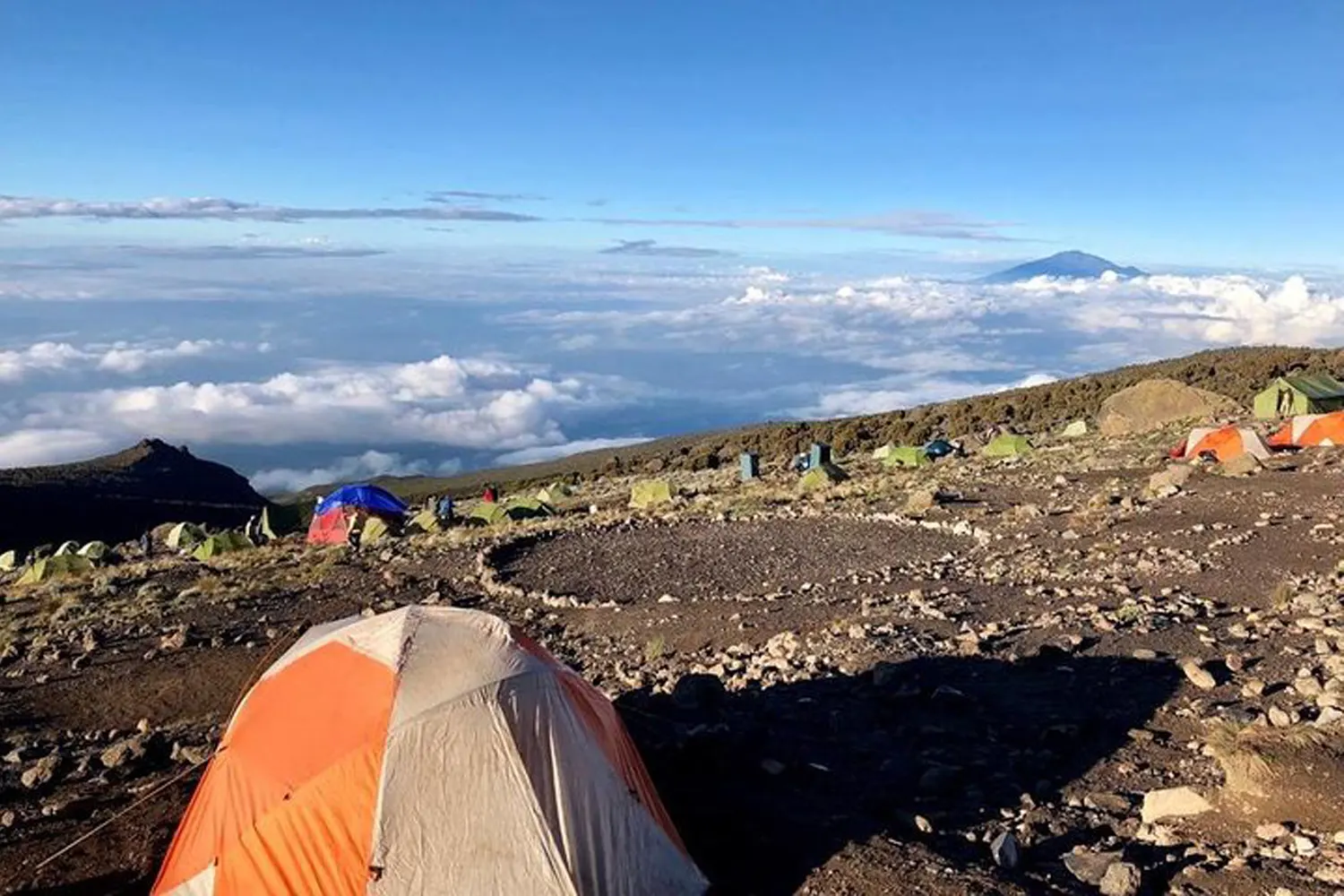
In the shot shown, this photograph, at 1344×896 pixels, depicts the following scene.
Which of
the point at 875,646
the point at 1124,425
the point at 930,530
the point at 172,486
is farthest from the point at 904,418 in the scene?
the point at 172,486

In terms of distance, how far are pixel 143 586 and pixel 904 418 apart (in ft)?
143

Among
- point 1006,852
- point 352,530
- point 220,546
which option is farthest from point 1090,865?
point 220,546

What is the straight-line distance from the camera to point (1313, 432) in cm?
2377

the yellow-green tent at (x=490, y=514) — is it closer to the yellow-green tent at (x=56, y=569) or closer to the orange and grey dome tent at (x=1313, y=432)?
the yellow-green tent at (x=56, y=569)

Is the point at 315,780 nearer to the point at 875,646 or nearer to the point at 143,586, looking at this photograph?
the point at 875,646

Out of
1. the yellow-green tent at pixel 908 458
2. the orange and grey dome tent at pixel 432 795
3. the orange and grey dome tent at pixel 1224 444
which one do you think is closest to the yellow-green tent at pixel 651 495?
the yellow-green tent at pixel 908 458

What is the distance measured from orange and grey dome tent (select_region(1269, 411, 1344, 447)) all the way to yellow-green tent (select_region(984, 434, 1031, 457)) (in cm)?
600

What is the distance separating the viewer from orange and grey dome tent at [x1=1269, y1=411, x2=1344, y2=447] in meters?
23.4

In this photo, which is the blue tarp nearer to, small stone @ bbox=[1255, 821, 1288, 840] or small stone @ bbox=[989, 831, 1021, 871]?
small stone @ bbox=[989, 831, 1021, 871]

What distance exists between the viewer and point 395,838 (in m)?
5.95

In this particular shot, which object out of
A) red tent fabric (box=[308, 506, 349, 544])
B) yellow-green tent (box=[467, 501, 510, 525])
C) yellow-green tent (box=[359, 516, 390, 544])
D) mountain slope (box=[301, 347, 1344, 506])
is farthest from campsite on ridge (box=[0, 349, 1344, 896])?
mountain slope (box=[301, 347, 1344, 506])

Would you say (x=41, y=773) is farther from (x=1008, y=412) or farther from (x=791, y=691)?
(x=1008, y=412)

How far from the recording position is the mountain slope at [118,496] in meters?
64.1

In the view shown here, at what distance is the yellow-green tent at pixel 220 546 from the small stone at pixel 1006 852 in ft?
69.2
